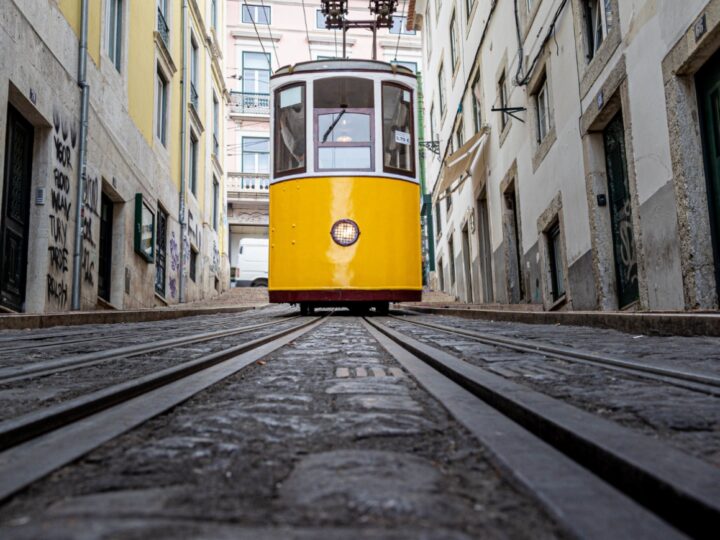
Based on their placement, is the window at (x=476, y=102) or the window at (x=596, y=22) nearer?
the window at (x=596, y=22)

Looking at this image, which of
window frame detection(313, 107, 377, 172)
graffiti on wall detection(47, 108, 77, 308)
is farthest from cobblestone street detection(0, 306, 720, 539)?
window frame detection(313, 107, 377, 172)

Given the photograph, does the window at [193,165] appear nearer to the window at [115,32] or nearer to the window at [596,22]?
the window at [115,32]

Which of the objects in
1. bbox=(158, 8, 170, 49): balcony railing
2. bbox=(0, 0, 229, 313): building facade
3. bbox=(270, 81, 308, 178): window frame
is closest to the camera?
bbox=(0, 0, 229, 313): building facade

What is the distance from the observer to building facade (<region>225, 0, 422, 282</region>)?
26703 millimetres

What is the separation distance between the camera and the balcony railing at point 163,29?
1309 centimetres

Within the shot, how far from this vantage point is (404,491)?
878 mm

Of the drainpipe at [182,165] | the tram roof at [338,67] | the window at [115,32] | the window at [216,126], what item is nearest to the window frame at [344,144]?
the tram roof at [338,67]

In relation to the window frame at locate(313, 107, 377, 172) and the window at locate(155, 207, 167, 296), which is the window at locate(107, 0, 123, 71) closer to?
the window at locate(155, 207, 167, 296)

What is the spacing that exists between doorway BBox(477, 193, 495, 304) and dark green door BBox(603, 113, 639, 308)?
6.57 metres

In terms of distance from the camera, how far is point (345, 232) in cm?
788

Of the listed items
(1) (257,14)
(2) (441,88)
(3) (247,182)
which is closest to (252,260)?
(3) (247,182)

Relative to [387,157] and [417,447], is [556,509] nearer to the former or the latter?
[417,447]

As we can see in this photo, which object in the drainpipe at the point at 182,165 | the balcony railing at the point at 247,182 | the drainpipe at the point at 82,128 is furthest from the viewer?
the balcony railing at the point at 247,182

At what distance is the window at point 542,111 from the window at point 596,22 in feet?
5.40
